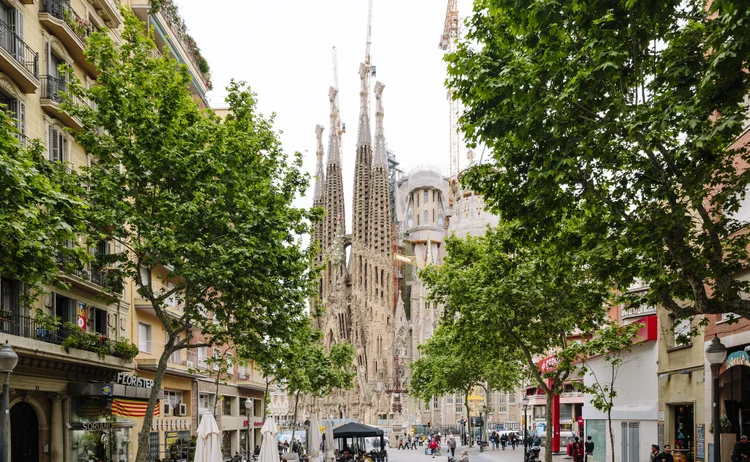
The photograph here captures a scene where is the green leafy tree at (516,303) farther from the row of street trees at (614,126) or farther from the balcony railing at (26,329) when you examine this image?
the balcony railing at (26,329)

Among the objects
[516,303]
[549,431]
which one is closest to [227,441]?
[549,431]

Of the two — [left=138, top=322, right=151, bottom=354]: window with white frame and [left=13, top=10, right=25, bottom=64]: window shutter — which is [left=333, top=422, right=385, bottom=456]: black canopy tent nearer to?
[left=138, top=322, right=151, bottom=354]: window with white frame

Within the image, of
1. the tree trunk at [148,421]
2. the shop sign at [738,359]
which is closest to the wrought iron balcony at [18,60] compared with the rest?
the tree trunk at [148,421]

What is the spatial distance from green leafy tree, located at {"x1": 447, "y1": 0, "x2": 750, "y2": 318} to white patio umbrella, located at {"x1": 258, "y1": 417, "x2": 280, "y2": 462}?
13.4m

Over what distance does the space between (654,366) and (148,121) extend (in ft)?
66.3

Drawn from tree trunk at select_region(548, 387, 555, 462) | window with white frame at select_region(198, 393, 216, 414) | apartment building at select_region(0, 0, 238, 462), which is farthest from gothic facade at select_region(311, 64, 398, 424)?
tree trunk at select_region(548, 387, 555, 462)

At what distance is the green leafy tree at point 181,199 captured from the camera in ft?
73.8

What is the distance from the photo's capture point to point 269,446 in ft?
86.1

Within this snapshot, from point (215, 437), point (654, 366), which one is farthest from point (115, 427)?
point (654, 366)

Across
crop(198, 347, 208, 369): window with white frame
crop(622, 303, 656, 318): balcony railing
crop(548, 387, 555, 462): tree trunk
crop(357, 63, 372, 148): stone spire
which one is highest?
crop(357, 63, 372, 148): stone spire

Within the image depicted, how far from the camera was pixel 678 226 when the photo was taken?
13.9 m

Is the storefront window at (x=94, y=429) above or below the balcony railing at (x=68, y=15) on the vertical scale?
below

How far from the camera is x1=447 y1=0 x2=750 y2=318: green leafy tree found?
13156 millimetres

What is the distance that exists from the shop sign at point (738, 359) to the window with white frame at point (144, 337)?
72.8 feet
